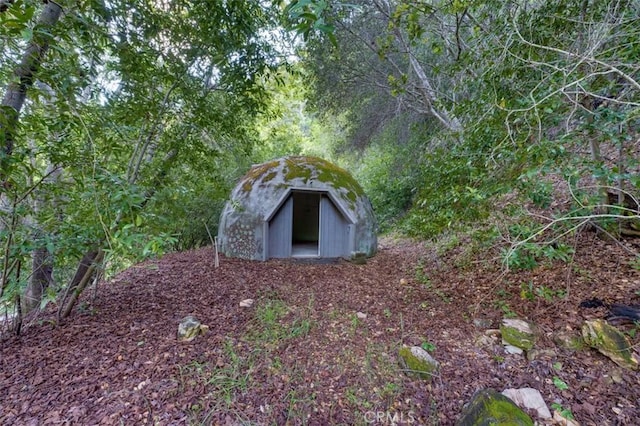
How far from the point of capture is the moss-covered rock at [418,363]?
7.57ft

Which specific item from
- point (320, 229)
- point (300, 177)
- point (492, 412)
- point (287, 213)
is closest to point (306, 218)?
point (320, 229)

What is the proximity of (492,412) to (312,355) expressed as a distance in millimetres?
1387

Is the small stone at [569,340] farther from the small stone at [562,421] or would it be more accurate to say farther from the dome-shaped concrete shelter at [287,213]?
the dome-shaped concrete shelter at [287,213]

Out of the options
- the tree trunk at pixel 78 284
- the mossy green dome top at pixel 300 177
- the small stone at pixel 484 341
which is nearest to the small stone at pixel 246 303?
the tree trunk at pixel 78 284

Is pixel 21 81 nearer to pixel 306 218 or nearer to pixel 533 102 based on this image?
pixel 533 102

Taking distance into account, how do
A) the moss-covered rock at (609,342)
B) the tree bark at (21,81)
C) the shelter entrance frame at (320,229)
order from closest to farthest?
the tree bark at (21,81) → the moss-covered rock at (609,342) → the shelter entrance frame at (320,229)

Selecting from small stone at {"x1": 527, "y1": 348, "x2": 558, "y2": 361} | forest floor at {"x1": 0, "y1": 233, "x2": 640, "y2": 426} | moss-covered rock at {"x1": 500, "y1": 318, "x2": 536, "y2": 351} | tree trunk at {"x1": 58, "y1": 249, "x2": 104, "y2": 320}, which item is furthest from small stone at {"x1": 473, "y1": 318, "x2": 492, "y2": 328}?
tree trunk at {"x1": 58, "y1": 249, "x2": 104, "y2": 320}

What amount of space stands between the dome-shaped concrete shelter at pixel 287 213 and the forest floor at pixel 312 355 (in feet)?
5.10

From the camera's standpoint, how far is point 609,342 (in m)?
2.31

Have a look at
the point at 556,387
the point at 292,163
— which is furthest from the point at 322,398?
the point at 292,163

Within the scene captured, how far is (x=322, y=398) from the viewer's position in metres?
2.10

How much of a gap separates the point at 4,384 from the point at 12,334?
2.64 feet

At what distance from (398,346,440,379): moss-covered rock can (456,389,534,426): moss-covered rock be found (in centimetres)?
38

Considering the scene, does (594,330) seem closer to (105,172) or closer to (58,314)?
(105,172)
